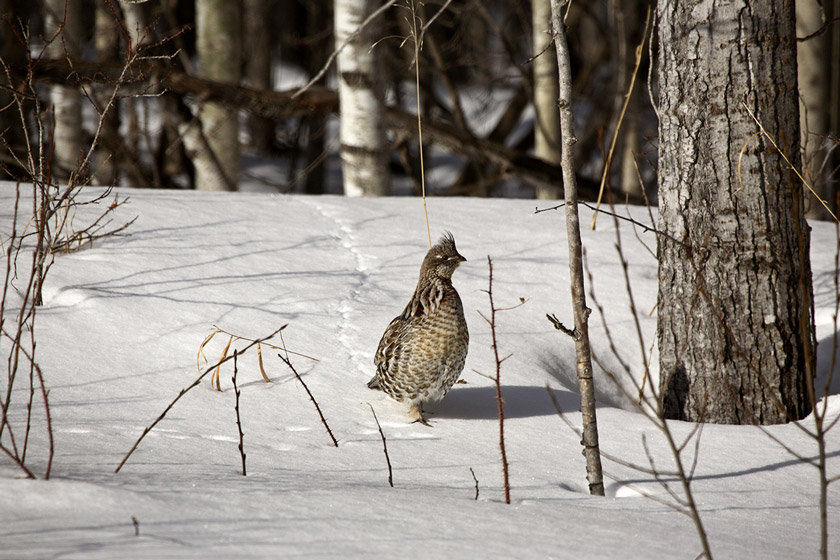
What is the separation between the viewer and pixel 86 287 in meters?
4.00

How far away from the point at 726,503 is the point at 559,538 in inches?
32.8

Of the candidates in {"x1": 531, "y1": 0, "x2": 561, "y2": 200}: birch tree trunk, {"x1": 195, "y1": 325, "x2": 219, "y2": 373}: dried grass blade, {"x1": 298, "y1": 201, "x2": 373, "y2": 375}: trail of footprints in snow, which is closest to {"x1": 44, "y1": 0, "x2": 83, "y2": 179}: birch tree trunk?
{"x1": 298, "y1": 201, "x2": 373, "y2": 375}: trail of footprints in snow

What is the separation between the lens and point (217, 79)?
31.0 feet

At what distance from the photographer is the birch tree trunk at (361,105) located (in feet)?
21.9

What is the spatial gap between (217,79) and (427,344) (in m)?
7.13

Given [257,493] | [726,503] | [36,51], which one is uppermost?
[36,51]

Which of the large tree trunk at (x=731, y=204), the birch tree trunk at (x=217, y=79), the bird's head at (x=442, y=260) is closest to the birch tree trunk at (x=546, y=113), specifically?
the birch tree trunk at (x=217, y=79)

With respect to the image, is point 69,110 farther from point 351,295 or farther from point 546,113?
point 351,295

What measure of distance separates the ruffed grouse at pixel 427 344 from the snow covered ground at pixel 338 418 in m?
0.15

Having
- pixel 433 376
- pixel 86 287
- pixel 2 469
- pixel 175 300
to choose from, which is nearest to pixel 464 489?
pixel 433 376

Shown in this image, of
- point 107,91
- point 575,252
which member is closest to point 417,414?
point 575,252

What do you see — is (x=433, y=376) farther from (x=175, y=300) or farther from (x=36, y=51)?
(x=36, y=51)

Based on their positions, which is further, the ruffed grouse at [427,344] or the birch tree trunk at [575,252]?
the ruffed grouse at [427,344]

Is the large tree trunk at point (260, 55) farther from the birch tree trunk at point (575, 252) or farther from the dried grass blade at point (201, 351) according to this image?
the birch tree trunk at point (575, 252)
